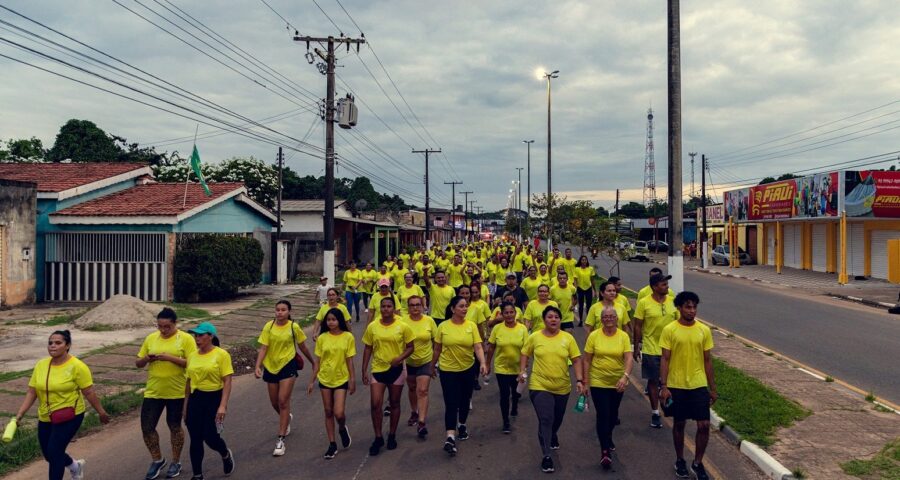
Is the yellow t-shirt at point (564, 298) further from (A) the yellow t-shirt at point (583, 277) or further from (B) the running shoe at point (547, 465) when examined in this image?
(B) the running shoe at point (547, 465)

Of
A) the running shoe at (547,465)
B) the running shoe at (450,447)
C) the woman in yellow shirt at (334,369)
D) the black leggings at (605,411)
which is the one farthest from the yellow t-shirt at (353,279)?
the running shoe at (547,465)

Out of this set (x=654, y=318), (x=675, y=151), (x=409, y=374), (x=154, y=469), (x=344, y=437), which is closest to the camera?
(x=154, y=469)

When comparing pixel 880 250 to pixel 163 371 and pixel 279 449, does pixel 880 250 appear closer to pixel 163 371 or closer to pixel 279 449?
pixel 279 449

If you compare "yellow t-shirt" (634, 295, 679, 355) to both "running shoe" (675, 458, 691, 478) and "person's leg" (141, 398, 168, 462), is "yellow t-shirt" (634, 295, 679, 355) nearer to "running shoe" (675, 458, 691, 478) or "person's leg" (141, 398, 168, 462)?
"running shoe" (675, 458, 691, 478)

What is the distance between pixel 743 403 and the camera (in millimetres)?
7973

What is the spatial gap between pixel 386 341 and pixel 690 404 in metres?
3.12

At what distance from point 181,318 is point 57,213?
264 inches

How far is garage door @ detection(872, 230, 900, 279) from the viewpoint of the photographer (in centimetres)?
2867

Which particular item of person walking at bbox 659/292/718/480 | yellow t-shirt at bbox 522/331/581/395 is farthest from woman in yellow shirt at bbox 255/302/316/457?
person walking at bbox 659/292/718/480

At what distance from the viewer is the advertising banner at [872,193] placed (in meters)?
27.2

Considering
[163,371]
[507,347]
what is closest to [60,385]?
[163,371]

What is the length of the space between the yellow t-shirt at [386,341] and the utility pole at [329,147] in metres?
10.9

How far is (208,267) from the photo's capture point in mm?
19594

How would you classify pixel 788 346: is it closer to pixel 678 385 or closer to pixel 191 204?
pixel 678 385
